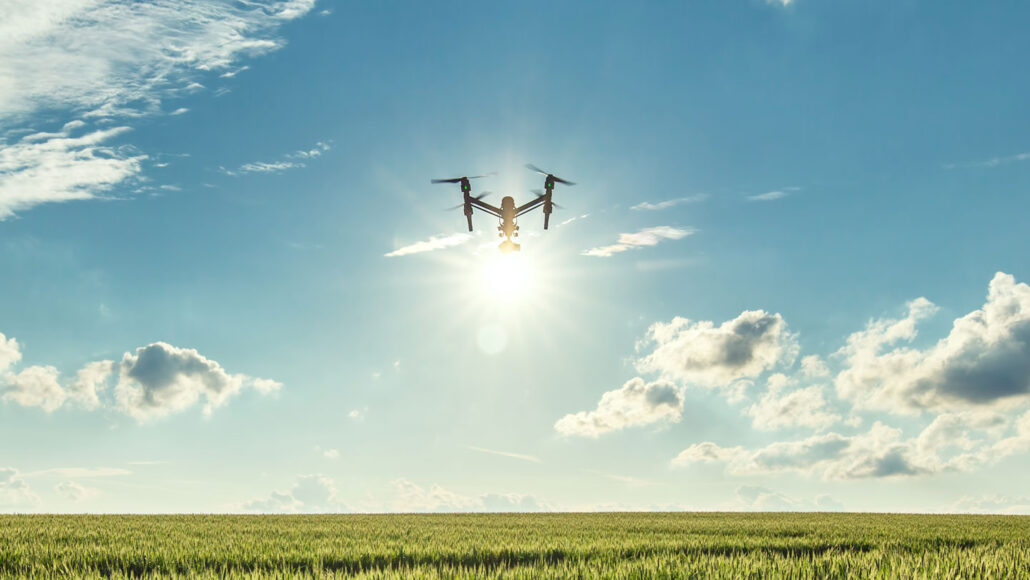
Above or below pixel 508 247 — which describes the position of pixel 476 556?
below

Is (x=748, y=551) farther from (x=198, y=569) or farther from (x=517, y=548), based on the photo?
(x=198, y=569)

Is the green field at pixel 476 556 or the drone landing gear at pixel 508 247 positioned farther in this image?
the drone landing gear at pixel 508 247

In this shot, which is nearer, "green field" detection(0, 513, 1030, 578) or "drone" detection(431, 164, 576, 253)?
"green field" detection(0, 513, 1030, 578)

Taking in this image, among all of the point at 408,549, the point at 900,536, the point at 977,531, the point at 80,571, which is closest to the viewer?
the point at 80,571

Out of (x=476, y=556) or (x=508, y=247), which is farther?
(x=508, y=247)

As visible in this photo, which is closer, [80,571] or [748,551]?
[80,571]

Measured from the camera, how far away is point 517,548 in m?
17.3

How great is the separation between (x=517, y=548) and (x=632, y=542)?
157 inches

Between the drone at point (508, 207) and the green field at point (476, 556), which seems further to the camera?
the drone at point (508, 207)

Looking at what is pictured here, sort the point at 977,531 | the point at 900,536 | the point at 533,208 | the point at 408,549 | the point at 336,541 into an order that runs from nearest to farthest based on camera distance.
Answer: the point at 408,549, the point at 336,541, the point at 900,536, the point at 977,531, the point at 533,208

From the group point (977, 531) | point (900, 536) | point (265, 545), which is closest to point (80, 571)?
point (265, 545)

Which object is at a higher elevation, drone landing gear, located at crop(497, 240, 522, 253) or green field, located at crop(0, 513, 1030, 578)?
drone landing gear, located at crop(497, 240, 522, 253)

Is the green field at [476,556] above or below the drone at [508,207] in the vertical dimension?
below

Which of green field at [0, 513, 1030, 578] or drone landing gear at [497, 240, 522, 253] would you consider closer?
green field at [0, 513, 1030, 578]
